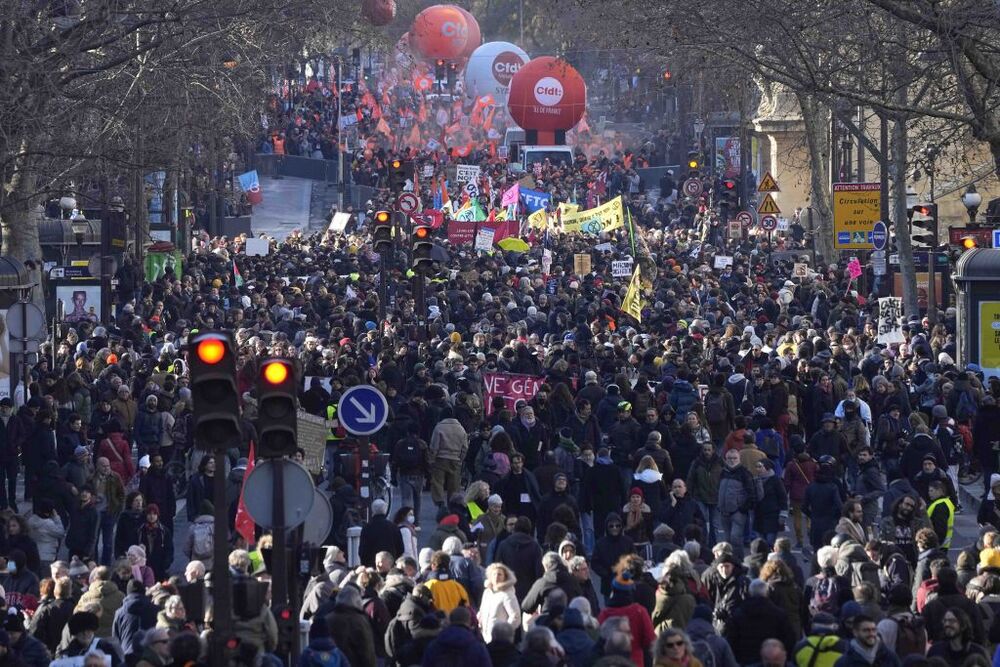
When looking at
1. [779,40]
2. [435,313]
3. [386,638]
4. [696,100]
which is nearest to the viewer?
[386,638]

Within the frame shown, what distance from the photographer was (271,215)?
6588 cm

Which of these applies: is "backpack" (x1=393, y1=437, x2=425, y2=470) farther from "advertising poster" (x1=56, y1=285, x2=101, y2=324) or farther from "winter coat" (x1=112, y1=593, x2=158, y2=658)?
"advertising poster" (x1=56, y1=285, x2=101, y2=324)

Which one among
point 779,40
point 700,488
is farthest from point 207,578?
point 779,40

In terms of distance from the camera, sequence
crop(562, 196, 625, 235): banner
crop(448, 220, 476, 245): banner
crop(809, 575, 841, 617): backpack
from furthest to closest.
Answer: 1. crop(562, 196, 625, 235): banner
2. crop(448, 220, 476, 245): banner
3. crop(809, 575, 841, 617): backpack

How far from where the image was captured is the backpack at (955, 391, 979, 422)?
21984 millimetres

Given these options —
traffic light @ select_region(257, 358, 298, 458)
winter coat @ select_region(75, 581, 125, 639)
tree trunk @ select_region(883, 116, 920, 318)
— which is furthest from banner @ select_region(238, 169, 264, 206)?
traffic light @ select_region(257, 358, 298, 458)

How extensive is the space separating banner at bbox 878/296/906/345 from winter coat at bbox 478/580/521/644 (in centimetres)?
1609

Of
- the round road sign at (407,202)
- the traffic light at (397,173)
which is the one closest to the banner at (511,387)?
the traffic light at (397,173)

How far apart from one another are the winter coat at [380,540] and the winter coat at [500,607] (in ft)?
7.84

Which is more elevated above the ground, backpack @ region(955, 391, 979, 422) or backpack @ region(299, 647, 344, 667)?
backpack @ region(955, 391, 979, 422)

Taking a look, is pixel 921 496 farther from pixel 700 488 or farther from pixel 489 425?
pixel 489 425

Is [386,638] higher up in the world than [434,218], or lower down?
lower down

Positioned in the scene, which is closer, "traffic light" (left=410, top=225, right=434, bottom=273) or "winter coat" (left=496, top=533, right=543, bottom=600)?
"winter coat" (left=496, top=533, right=543, bottom=600)

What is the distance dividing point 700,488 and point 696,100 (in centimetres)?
5739
